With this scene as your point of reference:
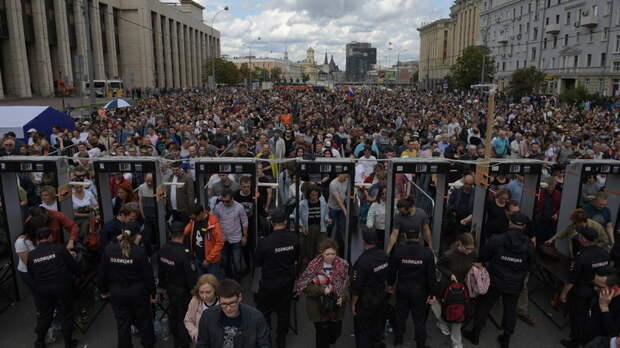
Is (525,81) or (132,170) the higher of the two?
(525,81)

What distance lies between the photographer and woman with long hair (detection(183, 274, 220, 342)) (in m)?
4.20

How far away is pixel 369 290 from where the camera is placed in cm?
511

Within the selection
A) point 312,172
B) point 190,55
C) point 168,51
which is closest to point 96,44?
point 168,51

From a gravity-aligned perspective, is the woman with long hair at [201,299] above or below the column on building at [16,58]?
below

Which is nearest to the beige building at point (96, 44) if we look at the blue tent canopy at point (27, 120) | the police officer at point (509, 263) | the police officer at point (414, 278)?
→ the blue tent canopy at point (27, 120)

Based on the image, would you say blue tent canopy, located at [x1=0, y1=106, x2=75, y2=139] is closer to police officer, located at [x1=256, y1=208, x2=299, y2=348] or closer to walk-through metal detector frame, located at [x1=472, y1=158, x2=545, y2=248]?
police officer, located at [x1=256, y1=208, x2=299, y2=348]

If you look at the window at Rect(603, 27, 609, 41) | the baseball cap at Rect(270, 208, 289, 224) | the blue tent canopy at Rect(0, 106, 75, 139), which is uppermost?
the window at Rect(603, 27, 609, 41)

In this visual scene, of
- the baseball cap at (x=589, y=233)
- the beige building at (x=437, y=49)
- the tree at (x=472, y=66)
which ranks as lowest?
the baseball cap at (x=589, y=233)

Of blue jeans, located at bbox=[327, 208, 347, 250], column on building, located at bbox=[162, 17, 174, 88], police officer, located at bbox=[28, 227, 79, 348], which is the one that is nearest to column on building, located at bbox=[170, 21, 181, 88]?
column on building, located at bbox=[162, 17, 174, 88]

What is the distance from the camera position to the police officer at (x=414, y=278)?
5.13m

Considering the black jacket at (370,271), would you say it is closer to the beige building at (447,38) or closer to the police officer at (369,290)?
the police officer at (369,290)

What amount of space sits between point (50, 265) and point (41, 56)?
162ft

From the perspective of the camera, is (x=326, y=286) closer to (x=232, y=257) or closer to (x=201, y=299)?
(x=201, y=299)

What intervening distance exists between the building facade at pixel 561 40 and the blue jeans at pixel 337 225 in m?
46.1
